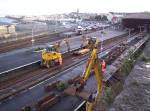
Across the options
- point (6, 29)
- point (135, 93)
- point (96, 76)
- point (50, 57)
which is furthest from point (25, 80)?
point (6, 29)

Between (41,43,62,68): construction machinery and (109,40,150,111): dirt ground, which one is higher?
(41,43,62,68): construction machinery

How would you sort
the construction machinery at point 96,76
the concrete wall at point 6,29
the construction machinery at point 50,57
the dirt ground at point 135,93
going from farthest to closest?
the concrete wall at point 6,29
the construction machinery at point 50,57
the dirt ground at point 135,93
the construction machinery at point 96,76

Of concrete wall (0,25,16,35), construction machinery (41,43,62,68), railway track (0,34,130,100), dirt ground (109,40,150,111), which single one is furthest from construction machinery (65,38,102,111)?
concrete wall (0,25,16,35)

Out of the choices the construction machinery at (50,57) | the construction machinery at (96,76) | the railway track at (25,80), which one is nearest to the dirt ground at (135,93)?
the construction machinery at (96,76)

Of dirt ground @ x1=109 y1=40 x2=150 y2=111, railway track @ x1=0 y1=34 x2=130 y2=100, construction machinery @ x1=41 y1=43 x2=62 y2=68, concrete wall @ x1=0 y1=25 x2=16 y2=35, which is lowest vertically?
dirt ground @ x1=109 y1=40 x2=150 y2=111

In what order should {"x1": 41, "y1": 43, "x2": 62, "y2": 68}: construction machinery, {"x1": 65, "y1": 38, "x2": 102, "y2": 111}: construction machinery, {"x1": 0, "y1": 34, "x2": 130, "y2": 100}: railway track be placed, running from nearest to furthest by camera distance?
{"x1": 65, "y1": 38, "x2": 102, "y2": 111}: construction machinery, {"x1": 0, "y1": 34, "x2": 130, "y2": 100}: railway track, {"x1": 41, "y1": 43, "x2": 62, "y2": 68}: construction machinery

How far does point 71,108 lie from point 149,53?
24305mm

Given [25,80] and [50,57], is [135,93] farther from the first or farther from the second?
[50,57]

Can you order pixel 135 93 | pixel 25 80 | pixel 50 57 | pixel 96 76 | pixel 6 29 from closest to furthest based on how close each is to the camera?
1. pixel 96 76
2. pixel 135 93
3. pixel 25 80
4. pixel 50 57
5. pixel 6 29

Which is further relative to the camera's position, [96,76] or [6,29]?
[6,29]

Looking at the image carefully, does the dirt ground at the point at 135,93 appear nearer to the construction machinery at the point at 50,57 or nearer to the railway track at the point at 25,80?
the railway track at the point at 25,80

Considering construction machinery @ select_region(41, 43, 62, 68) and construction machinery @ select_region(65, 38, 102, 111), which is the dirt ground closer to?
construction machinery @ select_region(65, 38, 102, 111)

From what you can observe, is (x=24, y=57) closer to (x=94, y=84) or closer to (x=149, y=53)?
(x=94, y=84)

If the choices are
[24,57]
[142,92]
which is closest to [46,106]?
[142,92]
